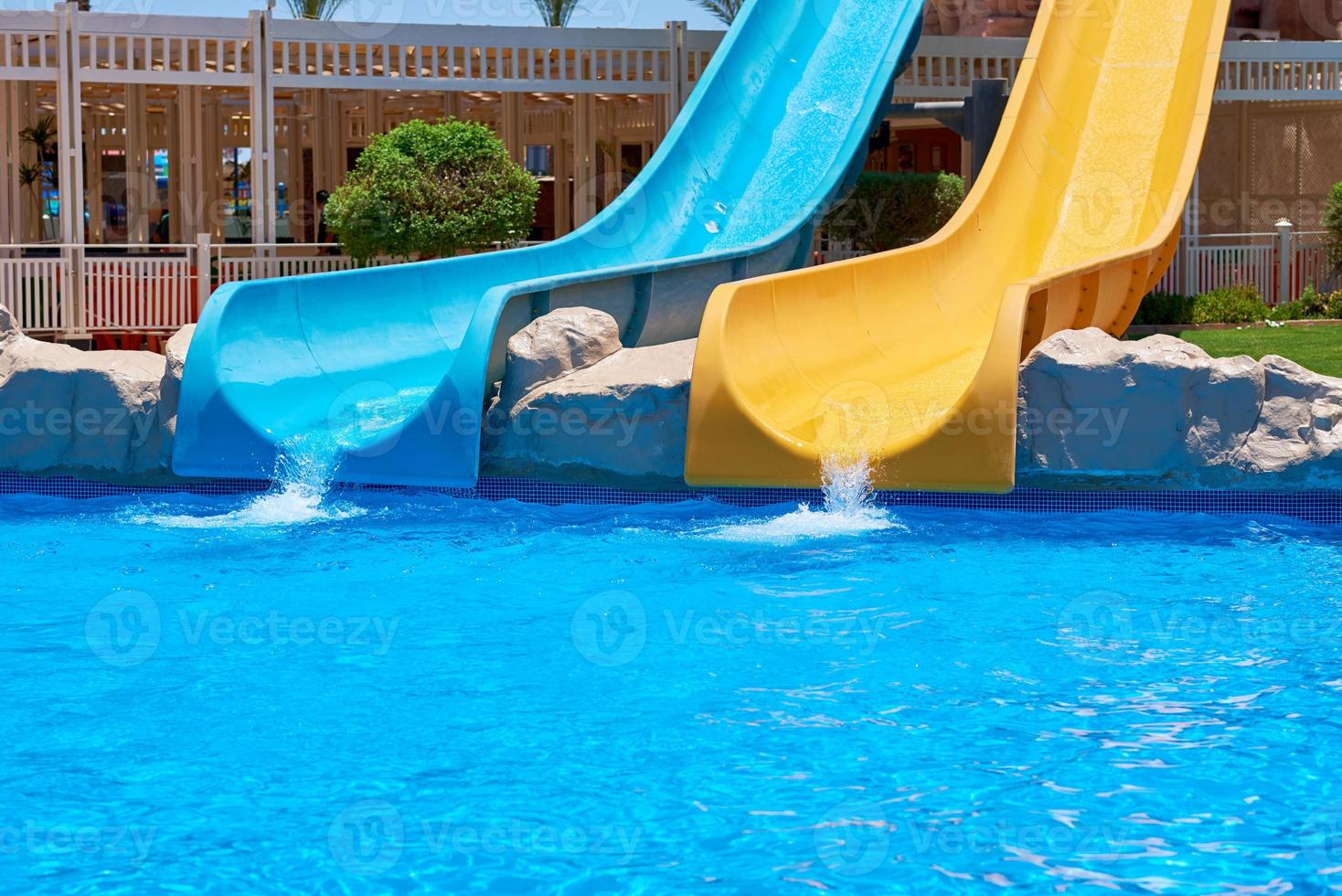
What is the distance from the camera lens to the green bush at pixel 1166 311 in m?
15.3

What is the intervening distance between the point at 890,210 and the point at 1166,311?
2860 millimetres

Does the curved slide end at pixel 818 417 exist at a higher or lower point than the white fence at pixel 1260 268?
lower

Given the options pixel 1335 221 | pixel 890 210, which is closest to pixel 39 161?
pixel 890 210

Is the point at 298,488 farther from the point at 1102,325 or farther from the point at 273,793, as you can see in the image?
the point at 1102,325

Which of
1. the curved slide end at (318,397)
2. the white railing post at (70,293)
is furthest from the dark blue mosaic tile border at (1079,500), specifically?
the white railing post at (70,293)

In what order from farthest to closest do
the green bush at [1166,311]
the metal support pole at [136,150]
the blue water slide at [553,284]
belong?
the metal support pole at [136,150] < the green bush at [1166,311] < the blue water slide at [553,284]

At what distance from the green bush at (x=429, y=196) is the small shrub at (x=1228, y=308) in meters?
6.63

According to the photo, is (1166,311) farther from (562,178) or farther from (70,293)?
(562,178)

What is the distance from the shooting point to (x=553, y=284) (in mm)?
9969

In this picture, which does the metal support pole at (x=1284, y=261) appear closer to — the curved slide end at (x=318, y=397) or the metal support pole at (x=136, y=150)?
the curved slide end at (x=318, y=397)

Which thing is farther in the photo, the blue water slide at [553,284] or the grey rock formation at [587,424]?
the blue water slide at [553,284]

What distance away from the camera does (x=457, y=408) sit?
878 cm

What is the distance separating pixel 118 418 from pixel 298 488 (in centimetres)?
130

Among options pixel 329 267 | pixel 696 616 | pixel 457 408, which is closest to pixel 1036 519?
pixel 696 616
